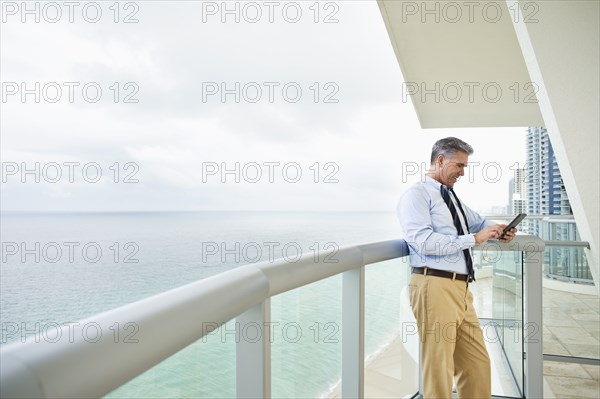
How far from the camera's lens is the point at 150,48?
159ft

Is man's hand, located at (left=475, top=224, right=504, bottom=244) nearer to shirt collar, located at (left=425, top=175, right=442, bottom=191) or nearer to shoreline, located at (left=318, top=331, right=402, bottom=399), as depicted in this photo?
shirt collar, located at (left=425, top=175, right=442, bottom=191)

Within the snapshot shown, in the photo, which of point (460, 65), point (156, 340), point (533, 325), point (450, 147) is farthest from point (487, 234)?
point (460, 65)

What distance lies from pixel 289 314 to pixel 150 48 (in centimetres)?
5170

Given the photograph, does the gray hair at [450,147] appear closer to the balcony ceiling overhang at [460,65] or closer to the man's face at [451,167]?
the man's face at [451,167]

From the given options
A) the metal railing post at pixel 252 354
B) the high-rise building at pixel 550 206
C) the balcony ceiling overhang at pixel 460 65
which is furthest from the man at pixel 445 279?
the balcony ceiling overhang at pixel 460 65

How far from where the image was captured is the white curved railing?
0.50m

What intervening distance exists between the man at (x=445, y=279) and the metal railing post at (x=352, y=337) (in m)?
0.69

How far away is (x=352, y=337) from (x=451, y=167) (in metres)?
1.31

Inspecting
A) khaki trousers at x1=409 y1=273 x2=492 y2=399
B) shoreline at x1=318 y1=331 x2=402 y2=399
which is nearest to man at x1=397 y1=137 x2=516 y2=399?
khaki trousers at x1=409 y1=273 x2=492 y2=399

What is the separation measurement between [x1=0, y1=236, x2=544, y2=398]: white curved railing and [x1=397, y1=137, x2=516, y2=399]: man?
0.99m

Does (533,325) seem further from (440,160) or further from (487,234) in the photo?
(440,160)

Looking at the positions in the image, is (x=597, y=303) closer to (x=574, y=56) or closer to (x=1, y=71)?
(x=574, y=56)

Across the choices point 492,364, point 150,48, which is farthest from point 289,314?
point 150,48

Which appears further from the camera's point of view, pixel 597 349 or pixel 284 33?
pixel 284 33
